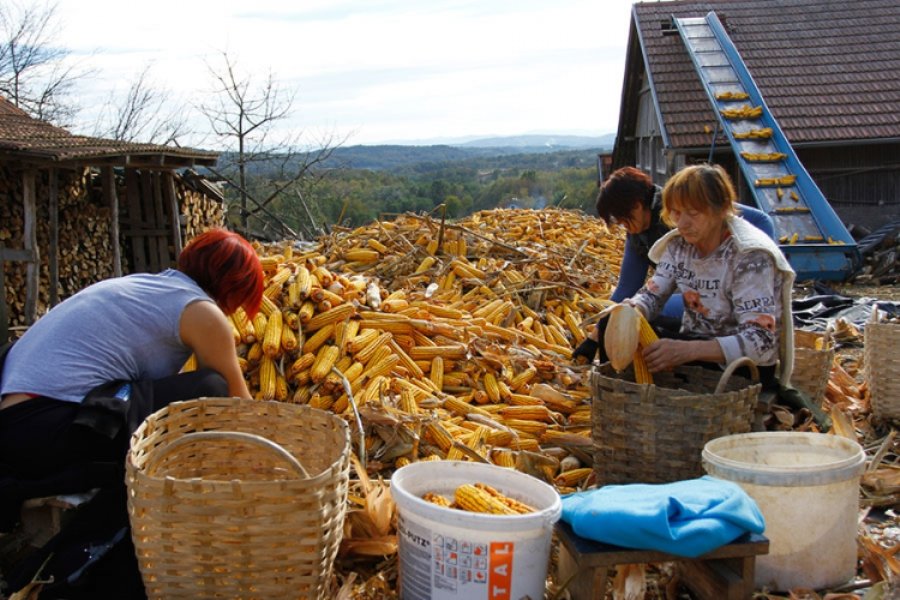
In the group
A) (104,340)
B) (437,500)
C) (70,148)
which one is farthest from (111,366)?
(70,148)

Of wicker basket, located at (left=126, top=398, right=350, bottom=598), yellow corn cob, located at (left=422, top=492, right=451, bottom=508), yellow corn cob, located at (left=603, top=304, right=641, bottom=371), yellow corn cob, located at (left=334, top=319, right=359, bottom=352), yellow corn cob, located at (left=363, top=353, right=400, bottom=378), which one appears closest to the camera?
wicker basket, located at (left=126, top=398, right=350, bottom=598)

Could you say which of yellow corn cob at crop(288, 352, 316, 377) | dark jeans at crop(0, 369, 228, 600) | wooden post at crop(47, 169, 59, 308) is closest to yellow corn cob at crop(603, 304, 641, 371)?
yellow corn cob at crop(288, 352, 316, 377)

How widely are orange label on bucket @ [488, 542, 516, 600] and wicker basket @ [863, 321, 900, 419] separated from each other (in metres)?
3.02

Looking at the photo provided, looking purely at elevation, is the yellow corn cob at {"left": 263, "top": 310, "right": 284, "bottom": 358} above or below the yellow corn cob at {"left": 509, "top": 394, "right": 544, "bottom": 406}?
above

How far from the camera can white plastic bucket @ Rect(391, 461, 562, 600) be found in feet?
7.79

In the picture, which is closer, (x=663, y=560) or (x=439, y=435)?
(x=663, y=560)

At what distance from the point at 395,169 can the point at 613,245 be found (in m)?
59.8

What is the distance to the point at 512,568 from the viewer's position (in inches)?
94.3

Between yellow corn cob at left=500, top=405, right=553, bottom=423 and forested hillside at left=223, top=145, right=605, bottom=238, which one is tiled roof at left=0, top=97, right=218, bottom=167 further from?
yellow corn cob at left=500, top=405, right=553, bottom=423

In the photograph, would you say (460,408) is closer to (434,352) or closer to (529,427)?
(529,427)

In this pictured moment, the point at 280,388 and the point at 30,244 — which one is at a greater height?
the point at 30,244

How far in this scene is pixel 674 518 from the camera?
2.49 meters

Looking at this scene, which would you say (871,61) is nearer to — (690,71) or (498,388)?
(690,71)

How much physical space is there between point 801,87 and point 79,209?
42.3 ft
